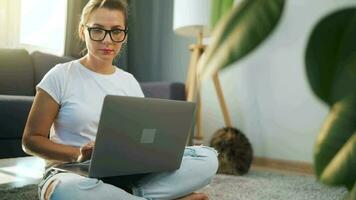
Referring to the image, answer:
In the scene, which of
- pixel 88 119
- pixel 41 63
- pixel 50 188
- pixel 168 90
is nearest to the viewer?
pixel 50 188

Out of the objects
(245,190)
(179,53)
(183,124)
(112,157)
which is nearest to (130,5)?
(183,124)

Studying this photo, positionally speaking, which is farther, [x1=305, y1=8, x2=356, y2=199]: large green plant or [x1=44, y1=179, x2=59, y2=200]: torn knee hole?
[x1=44, y1=179, x2=59, y2=200]: torn knee hole

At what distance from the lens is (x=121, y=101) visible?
0.96m

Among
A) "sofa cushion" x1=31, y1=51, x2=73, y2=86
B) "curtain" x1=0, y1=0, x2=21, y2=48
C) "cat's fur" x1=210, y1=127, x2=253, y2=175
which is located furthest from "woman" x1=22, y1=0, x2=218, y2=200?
"curtain" x1=0, y1=0, x2=21, y2=48

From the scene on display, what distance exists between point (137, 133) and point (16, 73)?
1552 mm

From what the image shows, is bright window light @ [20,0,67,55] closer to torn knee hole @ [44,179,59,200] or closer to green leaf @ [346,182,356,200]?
torn knee hole @ [44,179,59,200]

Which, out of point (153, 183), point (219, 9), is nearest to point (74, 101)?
point (153, 183)

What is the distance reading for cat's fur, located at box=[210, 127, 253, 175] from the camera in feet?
7.27

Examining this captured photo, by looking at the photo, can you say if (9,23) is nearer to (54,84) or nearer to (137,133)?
(54,84)

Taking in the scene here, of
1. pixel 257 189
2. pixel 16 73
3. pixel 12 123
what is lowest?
pixel 257 189

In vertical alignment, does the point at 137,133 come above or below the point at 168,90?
above

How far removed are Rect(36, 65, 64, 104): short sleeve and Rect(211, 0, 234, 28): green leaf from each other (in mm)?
1055

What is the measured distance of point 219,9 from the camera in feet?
0.76

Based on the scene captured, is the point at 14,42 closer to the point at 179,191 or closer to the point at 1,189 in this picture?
the point at 1,189
